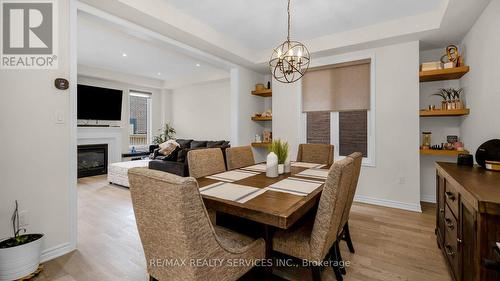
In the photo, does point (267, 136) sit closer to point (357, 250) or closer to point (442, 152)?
point (442, 152)

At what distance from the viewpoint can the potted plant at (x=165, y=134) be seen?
726cm

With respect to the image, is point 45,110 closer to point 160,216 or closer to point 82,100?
point 160,216

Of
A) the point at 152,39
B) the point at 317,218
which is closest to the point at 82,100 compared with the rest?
the point at 152,39

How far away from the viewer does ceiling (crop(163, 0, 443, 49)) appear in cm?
271

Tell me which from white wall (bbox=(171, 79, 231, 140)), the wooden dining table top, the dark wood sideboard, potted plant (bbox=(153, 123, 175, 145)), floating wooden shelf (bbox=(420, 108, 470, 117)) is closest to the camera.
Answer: the dark wood sideboard

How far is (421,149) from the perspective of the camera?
10.7ft

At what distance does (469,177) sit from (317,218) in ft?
3.79

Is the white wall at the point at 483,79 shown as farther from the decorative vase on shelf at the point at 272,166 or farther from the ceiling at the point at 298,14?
the decorative vase on shelf at the point at 272,166

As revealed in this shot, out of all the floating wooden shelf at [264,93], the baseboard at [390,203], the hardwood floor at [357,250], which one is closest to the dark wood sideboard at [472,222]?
the hardwood floor at [357,250]

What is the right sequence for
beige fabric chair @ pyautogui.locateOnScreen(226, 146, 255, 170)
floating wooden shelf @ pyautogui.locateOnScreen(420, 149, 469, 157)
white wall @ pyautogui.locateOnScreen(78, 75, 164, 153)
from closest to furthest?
beige fabric chair @ pyautogui.locateOnScreen(226, 146, 255, 170)
floating wooden shelf @ pyautogui.locateOnScreen(420, 149, 469, 157)
white wall @ pyautogui.locateOnScreen(78, 75, 164, 153)

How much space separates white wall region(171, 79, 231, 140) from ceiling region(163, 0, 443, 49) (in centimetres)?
301

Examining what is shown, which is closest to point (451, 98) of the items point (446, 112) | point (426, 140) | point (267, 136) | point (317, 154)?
point (446, 112)

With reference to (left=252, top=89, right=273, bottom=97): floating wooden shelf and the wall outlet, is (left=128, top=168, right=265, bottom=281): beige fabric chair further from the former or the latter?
(left=252, top=89, right=273, bottom=97): floating wooden shelf

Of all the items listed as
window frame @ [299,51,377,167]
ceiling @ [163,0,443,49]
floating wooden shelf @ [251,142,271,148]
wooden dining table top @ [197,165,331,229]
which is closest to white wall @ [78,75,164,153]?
floating wooden shelf @ [251,142,271,148]
